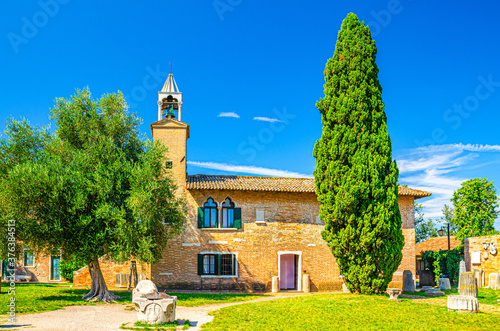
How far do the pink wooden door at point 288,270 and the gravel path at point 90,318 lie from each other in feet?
38.6

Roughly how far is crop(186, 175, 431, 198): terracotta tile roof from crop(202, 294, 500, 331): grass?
8.45m

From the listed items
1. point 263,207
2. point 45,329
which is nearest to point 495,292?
point 263,207

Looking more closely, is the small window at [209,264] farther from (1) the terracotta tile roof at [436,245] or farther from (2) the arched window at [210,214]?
(1) the terracotta tile roof at [436,245]

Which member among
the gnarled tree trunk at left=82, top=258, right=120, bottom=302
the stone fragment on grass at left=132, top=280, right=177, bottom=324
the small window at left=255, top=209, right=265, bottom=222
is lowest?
the gnarled tree trunk at left=82, top=258, right=120, bottom=302

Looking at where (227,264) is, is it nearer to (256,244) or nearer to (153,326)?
(256,244)

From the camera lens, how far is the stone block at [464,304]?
13.9 meters

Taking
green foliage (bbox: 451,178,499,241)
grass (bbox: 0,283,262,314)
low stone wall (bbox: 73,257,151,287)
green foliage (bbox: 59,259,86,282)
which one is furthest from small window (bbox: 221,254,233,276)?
Result: green foliage (bbox: 451,178,499,241)

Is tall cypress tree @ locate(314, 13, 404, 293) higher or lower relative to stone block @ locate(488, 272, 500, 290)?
higher

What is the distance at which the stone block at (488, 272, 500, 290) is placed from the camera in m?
21.9

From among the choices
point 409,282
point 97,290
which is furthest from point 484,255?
point 97,290

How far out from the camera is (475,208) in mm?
36875

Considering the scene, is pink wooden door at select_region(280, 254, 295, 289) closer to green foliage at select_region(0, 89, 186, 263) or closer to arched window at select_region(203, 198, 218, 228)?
arched window at select_region(203, 198, 218, 228)

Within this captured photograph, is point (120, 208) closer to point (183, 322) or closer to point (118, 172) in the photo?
point (118, 172)

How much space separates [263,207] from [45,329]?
15.0 metres
